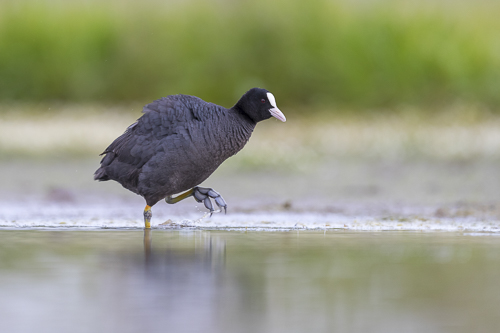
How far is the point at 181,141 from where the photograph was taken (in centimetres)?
814

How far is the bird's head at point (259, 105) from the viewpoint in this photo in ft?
28.1

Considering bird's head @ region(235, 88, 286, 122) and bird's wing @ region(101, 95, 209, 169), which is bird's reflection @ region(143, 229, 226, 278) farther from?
bird's head @ region(235, 88, 286, 122)

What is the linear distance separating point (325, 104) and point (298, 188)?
238 inches

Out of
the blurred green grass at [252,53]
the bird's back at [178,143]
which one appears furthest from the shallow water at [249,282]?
the blurred green grass at [252,53]

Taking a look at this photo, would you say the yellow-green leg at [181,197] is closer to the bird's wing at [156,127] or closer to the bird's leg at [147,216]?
the bird's leg at [147,216]

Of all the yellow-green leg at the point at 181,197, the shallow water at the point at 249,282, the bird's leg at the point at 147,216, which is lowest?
the shallow water at the point at 249,282

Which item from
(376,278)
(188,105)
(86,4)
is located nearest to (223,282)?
(376,278)

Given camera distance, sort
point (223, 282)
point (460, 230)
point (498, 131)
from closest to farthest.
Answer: point (223, 282)
point (460, 230)
point (498, 131)

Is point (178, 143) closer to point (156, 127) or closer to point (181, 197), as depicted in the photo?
point (156, 127)

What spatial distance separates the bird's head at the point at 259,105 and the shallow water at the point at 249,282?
1322 mm

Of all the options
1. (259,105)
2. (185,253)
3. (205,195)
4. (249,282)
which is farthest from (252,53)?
(249,282)

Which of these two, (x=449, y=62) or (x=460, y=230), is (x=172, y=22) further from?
(x=460, y=230)

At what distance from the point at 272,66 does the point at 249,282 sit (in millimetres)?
13467

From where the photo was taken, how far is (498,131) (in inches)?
621
